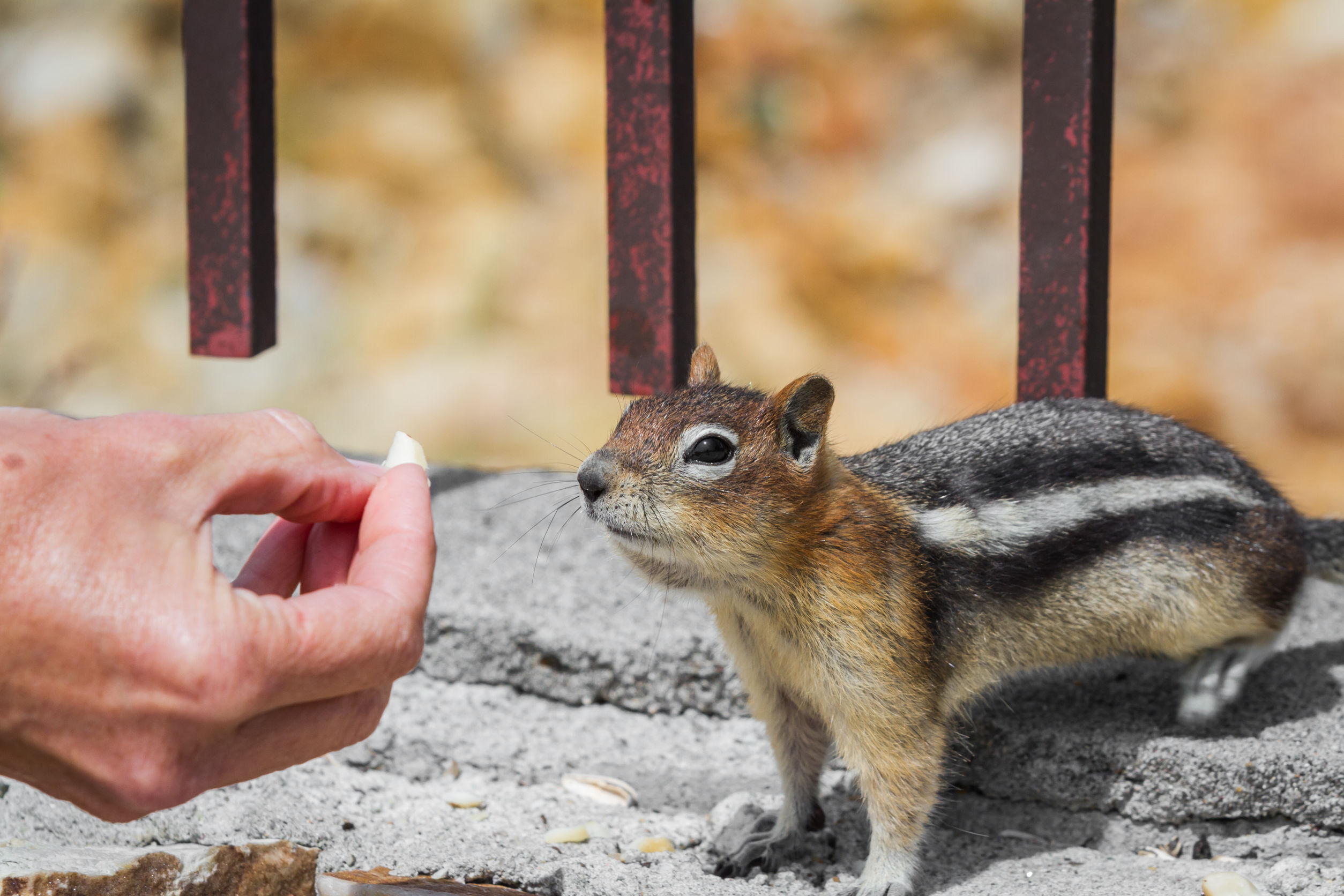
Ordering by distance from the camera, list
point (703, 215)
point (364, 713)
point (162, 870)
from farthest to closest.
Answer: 1. point (703, 215)
2. point (162, 870)
3. point (364, 713)

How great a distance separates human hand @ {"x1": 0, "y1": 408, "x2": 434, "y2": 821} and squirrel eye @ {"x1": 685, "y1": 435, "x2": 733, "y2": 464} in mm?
864

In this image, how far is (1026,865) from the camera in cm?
300

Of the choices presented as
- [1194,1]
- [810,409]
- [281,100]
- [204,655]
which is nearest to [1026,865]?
[810,409]

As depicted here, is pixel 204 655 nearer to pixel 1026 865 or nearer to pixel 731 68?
pixel 1026 865

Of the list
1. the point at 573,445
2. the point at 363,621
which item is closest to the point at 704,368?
the point at 363,621

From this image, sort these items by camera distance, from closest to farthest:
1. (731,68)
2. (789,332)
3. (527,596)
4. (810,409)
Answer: (810,409) < (527,596) < (789,332) < (731,68)

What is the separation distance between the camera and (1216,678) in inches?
129

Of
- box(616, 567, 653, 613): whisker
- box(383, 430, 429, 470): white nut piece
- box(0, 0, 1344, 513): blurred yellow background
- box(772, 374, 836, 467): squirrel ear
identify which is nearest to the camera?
box(383, 430, 429, 470): white nut piece

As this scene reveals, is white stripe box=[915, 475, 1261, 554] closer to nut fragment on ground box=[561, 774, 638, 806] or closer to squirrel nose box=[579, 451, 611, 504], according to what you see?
squirrel nose box=[579, 451, 611, 504]

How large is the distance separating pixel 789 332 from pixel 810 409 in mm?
4007

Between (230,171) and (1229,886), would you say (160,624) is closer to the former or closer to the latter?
(1229,886)

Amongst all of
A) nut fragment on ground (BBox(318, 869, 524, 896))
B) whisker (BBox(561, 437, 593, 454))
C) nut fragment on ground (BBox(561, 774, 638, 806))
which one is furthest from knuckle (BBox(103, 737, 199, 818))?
whisker (BBox(561, 437, 593, 454))

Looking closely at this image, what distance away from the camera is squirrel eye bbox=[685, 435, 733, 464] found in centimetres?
286

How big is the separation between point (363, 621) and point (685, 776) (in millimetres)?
1655
